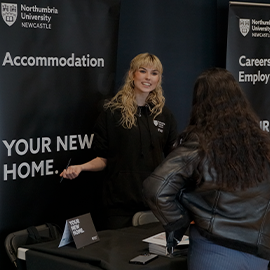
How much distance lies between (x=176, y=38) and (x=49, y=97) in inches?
61.3

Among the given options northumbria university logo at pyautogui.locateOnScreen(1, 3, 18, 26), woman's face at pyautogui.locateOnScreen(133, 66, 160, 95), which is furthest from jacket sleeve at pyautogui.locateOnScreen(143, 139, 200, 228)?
northumbria university logo at pyautogui.locateOnScreen(1, 3, 18, 26)

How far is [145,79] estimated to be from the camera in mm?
2770

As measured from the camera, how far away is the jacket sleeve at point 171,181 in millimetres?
1755

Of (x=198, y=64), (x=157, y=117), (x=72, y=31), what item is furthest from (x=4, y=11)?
(x=198, y=64)

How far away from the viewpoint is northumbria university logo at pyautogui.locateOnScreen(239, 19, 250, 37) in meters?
3.93

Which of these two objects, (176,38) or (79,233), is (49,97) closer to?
(79,233)

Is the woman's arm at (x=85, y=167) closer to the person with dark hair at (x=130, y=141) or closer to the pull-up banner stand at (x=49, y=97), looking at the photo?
the person with dark hair at (x=130, y=141)

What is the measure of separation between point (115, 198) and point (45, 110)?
2.19ft

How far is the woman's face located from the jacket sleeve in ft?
3.39

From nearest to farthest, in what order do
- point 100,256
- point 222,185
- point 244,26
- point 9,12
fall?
1. point 222,185
2. point 100,256
3. point 9,12
4. point 244,26

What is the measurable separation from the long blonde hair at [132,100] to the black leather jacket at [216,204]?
97 cm

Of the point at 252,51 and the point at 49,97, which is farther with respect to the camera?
the point at 252,51

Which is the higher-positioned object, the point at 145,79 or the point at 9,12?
the point at 9,12

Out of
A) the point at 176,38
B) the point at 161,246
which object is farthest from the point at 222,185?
the point at 176,38
